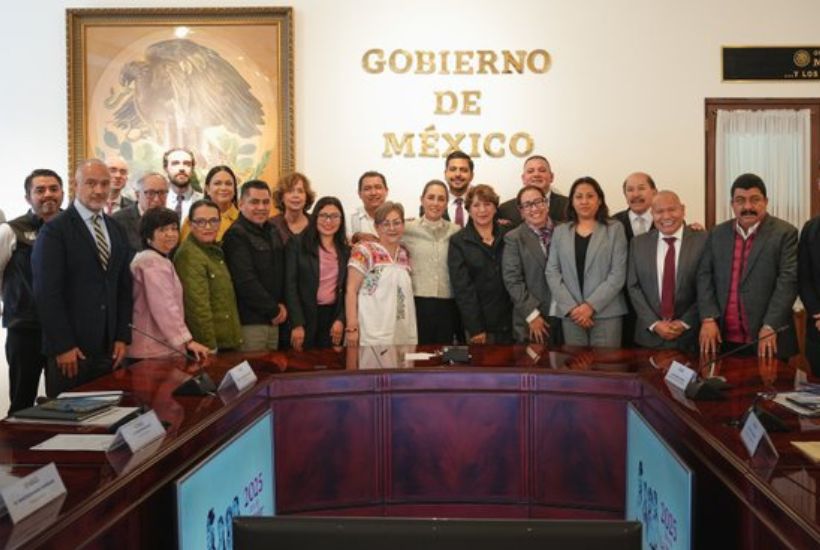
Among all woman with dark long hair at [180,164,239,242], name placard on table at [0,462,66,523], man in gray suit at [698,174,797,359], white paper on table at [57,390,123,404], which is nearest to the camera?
name placard on table at [0,462,66,523]

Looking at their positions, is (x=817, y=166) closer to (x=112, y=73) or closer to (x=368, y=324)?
(x=368, y=324)

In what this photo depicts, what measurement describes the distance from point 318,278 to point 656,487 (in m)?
2.28

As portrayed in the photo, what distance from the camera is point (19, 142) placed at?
5.84m

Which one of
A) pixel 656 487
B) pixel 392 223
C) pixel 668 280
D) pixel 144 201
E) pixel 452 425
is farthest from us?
pixel 144 201

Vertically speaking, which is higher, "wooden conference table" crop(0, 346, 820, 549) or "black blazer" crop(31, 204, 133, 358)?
"black blazer" crop(31, 204, 133, 358)

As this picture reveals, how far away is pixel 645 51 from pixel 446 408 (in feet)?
12.1

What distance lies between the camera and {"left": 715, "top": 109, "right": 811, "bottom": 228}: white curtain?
5.84 metres

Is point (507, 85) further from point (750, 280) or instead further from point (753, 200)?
point (750, 280)

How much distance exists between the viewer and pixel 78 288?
3.46 m

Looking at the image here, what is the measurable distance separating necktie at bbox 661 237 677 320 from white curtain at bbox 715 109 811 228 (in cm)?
218

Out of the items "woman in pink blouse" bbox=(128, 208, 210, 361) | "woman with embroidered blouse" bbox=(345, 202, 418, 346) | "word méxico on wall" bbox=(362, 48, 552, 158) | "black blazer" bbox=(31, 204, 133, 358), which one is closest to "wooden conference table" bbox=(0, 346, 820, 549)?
"woman in pink blouse" bbox=(128, 208, 210, 361)

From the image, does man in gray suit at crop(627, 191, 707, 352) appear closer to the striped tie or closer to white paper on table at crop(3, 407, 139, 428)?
the striped tie

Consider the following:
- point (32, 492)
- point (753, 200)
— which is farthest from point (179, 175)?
point (32, 492)

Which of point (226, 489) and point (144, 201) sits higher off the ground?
point (144, 201)
